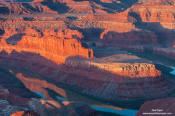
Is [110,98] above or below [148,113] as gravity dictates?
below

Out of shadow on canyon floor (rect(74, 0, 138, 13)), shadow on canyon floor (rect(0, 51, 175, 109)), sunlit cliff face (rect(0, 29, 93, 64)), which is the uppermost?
shadow on canyon floor (rect(74, 0, 138, 13))

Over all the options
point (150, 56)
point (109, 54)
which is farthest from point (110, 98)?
point (150, 56)

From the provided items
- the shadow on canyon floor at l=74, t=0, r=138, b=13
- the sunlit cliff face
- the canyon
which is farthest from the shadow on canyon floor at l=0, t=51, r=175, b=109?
the shadow on canyon floor at l=74, t=0, r=138, b=13

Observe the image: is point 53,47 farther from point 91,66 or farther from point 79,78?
point 91,66

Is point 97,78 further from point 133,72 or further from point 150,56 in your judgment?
point 150,56

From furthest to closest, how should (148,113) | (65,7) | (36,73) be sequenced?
(65,7)
(36,73)
(148,113)

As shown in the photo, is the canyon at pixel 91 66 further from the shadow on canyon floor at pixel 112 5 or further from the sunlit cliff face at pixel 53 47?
the shadow on canyon floor at pixel 112 5

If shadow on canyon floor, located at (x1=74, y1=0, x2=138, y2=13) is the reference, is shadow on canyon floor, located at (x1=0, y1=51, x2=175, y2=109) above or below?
below

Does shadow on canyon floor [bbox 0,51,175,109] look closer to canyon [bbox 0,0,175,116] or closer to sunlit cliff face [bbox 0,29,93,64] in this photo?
canyon [bbox 0,0,175,116]
